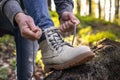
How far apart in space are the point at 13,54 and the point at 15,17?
3182mm

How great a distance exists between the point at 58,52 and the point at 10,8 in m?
0.45

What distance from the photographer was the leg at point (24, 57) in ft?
9.09

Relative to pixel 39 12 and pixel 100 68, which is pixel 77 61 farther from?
pixel 39 12

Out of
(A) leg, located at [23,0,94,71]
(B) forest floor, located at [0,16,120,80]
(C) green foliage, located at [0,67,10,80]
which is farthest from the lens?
(B) forest floor, located at [0,16,120,80]

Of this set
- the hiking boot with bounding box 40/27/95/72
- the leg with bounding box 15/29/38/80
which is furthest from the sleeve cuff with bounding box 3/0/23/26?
the leg with bounding box 15/29/38/80

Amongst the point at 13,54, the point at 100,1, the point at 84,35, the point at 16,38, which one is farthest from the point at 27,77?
the point at 100,1

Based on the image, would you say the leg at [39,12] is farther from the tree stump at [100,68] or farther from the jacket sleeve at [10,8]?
the tree stump at [100,68]

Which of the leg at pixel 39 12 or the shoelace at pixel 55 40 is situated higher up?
the leg at pixel 39 12

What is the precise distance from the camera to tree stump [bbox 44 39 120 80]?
2246mm

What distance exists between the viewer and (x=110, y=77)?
241cm

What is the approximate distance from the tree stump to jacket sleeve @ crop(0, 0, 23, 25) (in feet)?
1.74

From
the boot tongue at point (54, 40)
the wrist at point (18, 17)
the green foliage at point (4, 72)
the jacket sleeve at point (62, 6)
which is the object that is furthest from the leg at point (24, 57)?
the green foliage at point (4, 72)

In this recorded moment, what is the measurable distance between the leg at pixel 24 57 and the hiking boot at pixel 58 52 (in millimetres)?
534

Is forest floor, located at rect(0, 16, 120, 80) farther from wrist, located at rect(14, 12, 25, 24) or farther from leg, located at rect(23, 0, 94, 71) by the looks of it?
wrist, located at rect(14, 12, 25, 24)
